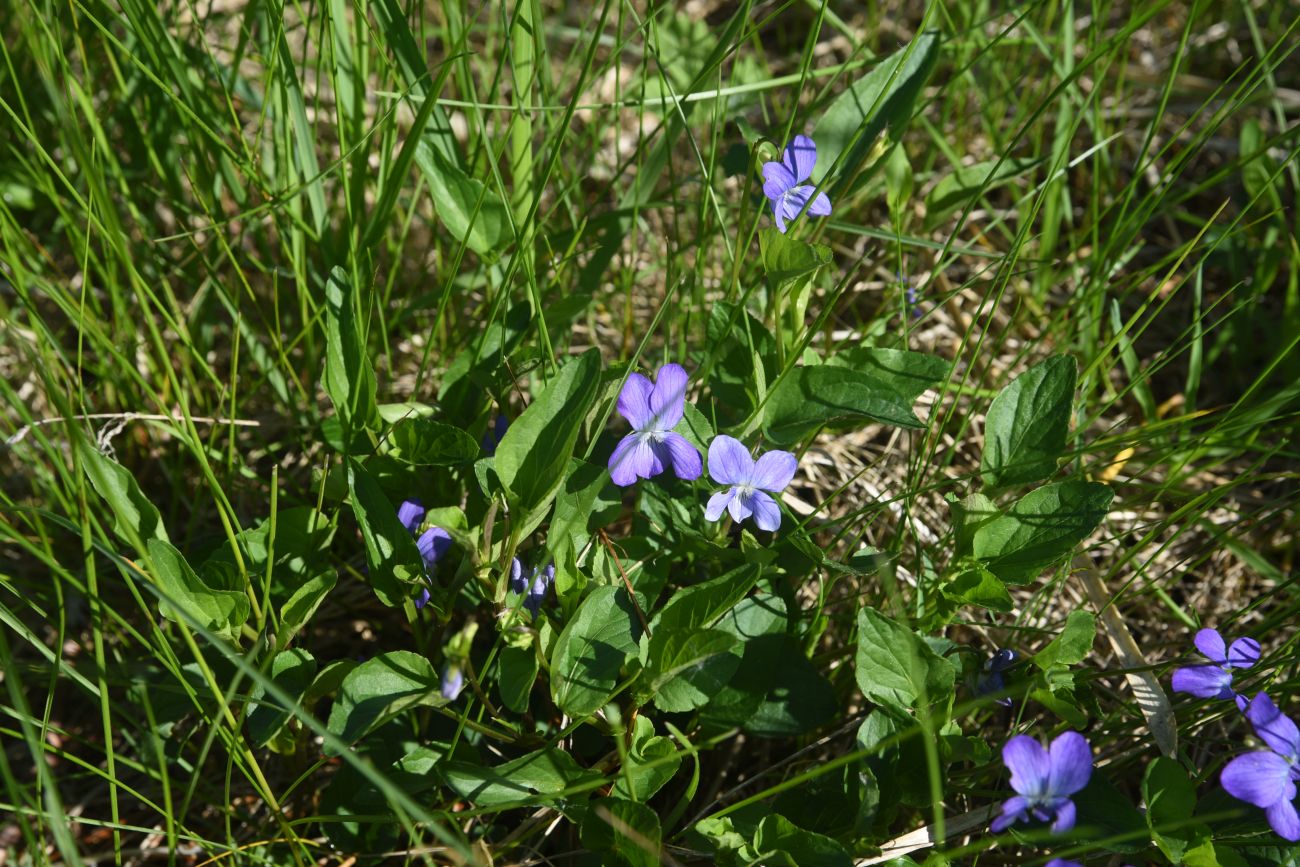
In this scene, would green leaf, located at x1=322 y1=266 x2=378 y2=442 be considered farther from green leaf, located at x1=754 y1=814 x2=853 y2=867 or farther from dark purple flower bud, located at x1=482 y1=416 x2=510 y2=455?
green leaf, located at x1=754 y1=814 x2=853 y2=867

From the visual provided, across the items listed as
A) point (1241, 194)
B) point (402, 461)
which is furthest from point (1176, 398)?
point (402, 461)

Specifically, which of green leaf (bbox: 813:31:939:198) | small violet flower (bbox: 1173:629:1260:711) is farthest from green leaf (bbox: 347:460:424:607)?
small violet flower (bbox: 1173:629:1260:711)

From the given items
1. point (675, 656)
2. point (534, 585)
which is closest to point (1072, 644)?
point (675, 656)

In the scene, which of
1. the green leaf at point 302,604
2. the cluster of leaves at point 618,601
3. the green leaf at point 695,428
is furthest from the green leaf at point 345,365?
the green leaf at point 695,428

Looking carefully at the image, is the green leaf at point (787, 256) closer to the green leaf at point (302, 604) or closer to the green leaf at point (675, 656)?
the green leaf at point (675, 656)

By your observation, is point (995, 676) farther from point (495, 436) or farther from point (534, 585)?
point (495, 436)

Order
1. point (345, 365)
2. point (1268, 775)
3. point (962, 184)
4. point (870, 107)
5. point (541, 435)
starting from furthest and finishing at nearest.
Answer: point (962, 184), point (870, 107), point (345, 365), point (541, 435), point (1268, 775)
